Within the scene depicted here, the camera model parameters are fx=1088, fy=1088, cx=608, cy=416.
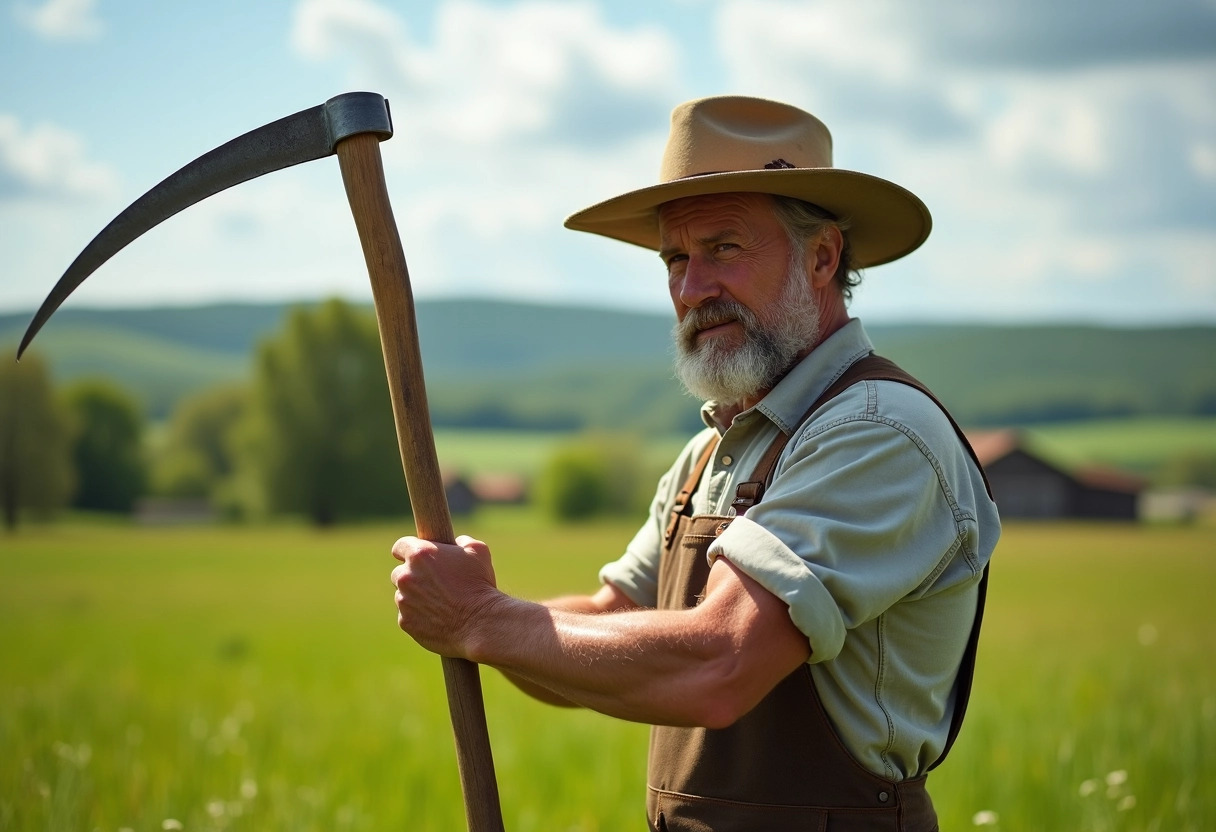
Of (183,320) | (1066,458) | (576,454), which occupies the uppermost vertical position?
(183,320)

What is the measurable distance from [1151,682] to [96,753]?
787 cm

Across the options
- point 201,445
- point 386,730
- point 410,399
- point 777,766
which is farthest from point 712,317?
point 201,445

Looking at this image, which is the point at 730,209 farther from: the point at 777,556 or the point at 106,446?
the point at 106,446

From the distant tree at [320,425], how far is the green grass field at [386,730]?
105 ft

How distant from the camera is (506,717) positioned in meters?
8.48

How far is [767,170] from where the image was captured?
2553mm

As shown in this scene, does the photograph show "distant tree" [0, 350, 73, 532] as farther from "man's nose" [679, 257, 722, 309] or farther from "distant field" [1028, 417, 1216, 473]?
"distant field" [1028, 417, 1216, 473]

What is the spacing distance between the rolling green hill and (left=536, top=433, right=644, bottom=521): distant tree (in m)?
9.66

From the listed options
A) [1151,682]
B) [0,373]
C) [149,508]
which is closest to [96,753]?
[1151,682]

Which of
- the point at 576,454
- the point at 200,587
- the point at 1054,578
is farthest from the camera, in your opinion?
the point at 576,454

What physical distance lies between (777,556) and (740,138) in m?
1.19

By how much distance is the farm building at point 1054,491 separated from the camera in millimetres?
51375

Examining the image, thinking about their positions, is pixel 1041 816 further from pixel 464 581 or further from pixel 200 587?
pixel 200 587

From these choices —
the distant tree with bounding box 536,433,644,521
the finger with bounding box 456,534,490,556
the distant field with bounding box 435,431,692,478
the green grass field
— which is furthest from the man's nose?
the distant field with bounding box 435,431,692,478
